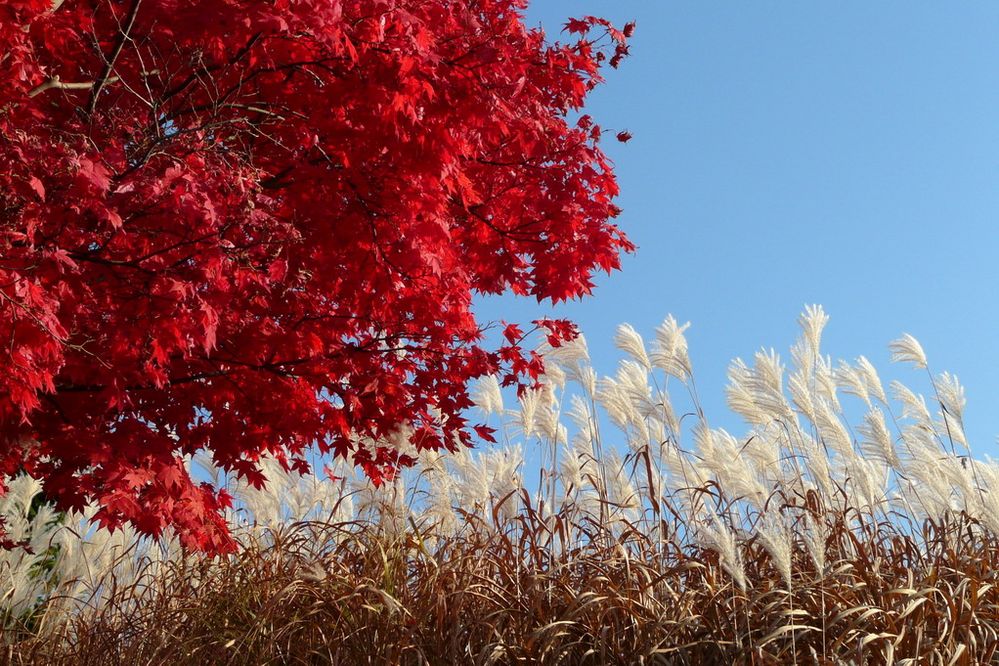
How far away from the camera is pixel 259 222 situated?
4824 millimetres

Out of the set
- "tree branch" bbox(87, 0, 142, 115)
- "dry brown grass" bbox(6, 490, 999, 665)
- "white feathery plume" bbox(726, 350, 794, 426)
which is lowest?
"dry brown grass" bbox(6, 490, 999, 665)

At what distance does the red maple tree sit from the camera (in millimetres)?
4582

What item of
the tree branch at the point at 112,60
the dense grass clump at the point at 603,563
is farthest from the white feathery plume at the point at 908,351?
the tree branch at the point at 112,60

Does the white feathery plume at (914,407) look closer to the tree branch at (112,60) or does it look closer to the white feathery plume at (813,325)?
the white feathery plume at (813,325)

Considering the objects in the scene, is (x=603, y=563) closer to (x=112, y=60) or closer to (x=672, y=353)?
(x=672, y=353)

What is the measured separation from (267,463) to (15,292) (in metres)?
3.85

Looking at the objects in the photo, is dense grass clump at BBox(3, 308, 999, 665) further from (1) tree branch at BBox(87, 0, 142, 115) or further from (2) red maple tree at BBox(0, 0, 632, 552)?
(1) tree branch at BBox(87, 0, 142, 115)

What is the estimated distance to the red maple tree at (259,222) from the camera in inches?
180

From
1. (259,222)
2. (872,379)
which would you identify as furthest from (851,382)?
(259,222)

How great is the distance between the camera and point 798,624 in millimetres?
4445

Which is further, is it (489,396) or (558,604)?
(489,396)

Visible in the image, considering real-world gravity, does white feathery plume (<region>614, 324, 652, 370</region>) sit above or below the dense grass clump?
above

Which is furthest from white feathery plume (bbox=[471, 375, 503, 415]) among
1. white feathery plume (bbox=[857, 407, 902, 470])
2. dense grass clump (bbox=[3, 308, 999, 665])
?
white feathery plume (bbox=[857, 407, 902, 470])

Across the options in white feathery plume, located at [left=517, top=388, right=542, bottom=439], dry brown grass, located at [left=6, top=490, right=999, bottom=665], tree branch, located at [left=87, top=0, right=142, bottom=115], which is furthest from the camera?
white feathery plume, located at [left=517, top=388, right=542, bottom=439]
